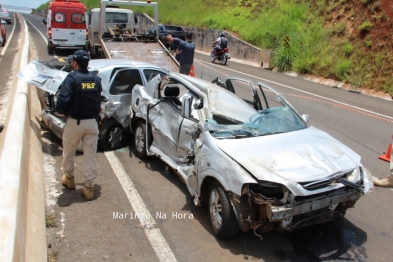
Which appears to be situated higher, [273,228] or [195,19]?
[195,19]

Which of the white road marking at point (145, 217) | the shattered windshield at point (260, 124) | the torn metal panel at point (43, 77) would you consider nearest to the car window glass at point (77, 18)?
the torn metal panel at point (43, 77)

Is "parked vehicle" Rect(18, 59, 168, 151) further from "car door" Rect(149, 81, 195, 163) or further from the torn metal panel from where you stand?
"car door" Rect(149, 81, 195, 163)

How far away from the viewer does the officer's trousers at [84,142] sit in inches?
213

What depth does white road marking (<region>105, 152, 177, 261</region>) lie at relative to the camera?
4403 mm

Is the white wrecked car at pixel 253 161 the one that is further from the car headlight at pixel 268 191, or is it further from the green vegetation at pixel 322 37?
the green vegetation at pixel 322 37

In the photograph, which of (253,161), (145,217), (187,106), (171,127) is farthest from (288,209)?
(171,127)

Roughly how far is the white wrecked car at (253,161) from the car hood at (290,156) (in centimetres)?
1

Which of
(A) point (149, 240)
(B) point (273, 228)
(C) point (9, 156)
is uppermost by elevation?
(C) point (9, 156)

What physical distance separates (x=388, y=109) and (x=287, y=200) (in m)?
9.67

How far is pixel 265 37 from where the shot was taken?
23906mm

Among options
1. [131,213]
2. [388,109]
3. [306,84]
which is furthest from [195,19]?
[131,213]

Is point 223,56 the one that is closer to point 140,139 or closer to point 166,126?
point 140,139

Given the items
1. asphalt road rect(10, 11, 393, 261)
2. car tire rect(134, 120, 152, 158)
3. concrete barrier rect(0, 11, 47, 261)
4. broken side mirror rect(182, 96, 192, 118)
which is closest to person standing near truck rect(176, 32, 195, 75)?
asphalt road rect(10, 11, 393, 261)

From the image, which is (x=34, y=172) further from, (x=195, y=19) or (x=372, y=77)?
(x=195, y=19)
